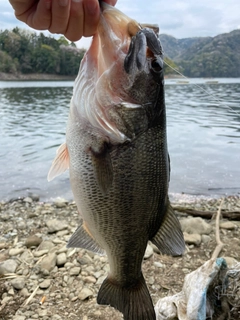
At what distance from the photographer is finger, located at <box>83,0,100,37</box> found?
173 cm

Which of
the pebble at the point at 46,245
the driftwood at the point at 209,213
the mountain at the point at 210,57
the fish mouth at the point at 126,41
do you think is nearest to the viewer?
the fish mouth at the point at 126,41

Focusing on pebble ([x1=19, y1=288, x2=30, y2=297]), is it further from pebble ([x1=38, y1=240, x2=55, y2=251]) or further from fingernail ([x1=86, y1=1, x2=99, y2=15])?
fingernail ([x1=86, y1=1, x2=99, y2=15])

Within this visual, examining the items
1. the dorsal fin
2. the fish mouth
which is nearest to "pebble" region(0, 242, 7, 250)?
the dorsal fin

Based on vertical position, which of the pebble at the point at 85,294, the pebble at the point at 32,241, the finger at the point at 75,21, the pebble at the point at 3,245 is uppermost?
the finger at the point at 75,21

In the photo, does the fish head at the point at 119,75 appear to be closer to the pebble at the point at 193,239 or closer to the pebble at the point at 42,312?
the pebble at the point at 42,312

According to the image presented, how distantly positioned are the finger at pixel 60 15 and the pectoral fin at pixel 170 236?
1297 millimetres

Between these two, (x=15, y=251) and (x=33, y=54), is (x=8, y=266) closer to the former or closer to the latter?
(x=15, y=251)

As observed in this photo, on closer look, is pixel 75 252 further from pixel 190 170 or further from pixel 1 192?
pixel 190 170

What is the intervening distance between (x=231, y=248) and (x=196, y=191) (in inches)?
186

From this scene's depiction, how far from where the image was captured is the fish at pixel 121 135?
204cm

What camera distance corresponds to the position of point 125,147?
2.10 metres

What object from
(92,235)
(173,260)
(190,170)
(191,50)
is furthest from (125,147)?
(191,50)

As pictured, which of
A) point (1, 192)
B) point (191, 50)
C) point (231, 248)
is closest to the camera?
point (231, 248)

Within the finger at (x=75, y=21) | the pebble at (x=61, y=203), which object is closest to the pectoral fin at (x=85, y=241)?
the finger at (x=75, y=21)
